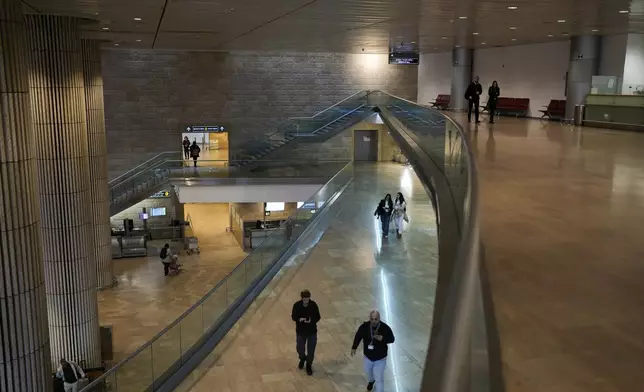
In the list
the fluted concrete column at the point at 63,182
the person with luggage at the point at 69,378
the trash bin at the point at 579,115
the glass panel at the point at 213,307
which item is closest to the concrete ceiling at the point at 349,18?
the fluted concrete column at the point at 63,182

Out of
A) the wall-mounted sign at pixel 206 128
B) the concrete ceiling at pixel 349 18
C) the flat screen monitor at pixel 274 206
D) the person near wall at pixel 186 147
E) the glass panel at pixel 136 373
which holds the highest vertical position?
the concrete ceiling at pixel 349 18

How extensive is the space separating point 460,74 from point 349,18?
1615 cm

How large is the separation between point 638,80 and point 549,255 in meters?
17.6

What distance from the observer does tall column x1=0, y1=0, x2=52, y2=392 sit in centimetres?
797

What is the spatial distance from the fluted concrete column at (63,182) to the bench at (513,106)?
18004 mm

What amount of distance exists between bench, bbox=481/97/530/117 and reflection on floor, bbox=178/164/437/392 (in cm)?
903

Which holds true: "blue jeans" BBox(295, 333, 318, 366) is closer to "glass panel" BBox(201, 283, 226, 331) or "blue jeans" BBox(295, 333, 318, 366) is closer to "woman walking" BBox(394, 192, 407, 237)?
"glass panel" BBox(201, 283, 226, 331)

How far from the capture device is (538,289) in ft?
15.6

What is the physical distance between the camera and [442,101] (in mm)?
33625

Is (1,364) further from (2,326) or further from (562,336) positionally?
(562,336)

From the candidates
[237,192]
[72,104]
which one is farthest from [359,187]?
[72,104]

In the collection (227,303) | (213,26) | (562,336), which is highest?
(213,26)

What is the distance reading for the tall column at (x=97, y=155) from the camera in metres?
19.7

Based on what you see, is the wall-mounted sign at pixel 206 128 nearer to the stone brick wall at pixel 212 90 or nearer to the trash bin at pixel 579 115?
the stone brick wall at pixel 212 90
